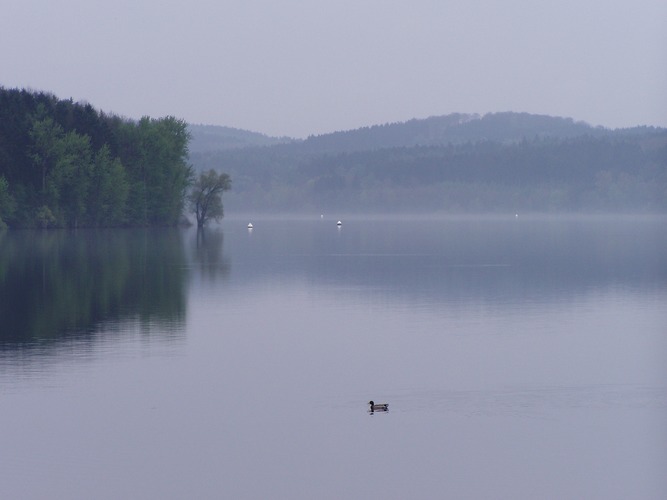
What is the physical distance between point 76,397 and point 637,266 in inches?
1917

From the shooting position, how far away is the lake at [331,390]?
19.0 metres

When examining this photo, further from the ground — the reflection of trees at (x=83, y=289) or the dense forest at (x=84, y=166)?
the dense forest at (x=84, y=166)

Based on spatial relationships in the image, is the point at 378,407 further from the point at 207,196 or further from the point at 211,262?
the point at 207,196

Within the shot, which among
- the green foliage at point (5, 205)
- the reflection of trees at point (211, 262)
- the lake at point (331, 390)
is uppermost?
the green foliage at point (5, 205)

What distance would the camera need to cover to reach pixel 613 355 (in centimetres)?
3106

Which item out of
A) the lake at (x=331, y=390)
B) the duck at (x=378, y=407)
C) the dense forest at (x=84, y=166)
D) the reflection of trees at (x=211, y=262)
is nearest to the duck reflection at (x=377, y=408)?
the duck at (x=378, y=407)

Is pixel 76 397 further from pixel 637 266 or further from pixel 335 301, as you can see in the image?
pixel 637 266

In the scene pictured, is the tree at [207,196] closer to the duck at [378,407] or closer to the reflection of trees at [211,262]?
the reflection of trees at [211,262]

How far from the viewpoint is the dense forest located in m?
121

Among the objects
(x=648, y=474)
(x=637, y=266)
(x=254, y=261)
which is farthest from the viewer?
(x=254, y=261)

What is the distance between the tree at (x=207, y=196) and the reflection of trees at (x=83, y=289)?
6307 cm

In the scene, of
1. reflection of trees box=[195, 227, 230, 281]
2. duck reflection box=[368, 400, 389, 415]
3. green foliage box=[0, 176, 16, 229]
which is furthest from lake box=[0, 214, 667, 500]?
green foliage box=[0, 176, 16, 229]

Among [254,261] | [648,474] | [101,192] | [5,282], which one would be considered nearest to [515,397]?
[648,474]

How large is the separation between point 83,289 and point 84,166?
79.8m
